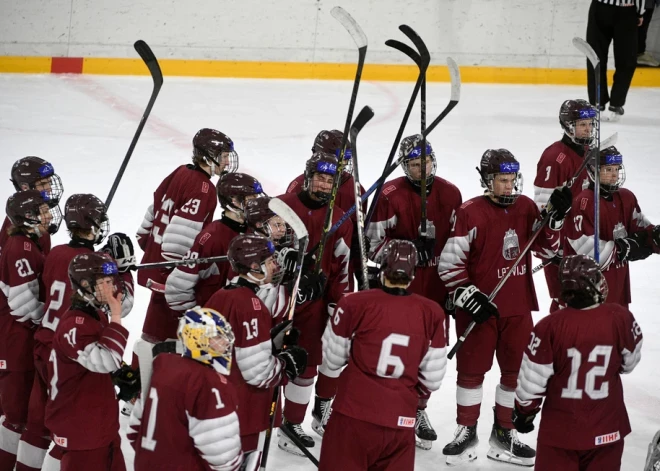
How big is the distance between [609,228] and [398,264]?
167 cm

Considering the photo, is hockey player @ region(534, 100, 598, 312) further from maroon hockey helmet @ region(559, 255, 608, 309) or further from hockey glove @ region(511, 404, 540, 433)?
maroon hockey helmet @ region(559, 255, 608, 309)

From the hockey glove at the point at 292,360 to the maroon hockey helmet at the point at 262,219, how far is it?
0.57m

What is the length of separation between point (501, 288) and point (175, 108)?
559 centimetres

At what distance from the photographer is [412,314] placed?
3717mm

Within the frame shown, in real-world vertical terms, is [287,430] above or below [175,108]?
below

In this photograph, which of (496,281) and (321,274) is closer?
(321,274)

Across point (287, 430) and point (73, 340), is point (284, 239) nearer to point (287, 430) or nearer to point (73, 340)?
point (287, 430)

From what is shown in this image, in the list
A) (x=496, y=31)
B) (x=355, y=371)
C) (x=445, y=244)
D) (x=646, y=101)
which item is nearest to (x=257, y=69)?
(x=496, y=31)

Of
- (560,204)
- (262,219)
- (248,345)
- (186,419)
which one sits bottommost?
(186,419)

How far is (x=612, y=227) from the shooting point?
4.99 meters

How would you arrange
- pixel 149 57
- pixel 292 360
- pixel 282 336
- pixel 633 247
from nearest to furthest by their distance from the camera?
pixel 292 360
pixel 282 336
pixel 633 247
pixel 149 57

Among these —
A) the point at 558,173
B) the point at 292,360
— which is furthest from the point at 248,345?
the point at 558,173

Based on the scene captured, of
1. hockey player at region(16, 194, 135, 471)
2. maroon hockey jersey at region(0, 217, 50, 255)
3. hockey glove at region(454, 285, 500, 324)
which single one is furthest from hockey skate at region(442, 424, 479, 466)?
maroon hockey jersey at region(0, 217, 50, 255)

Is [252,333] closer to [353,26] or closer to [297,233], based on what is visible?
[297,233]
